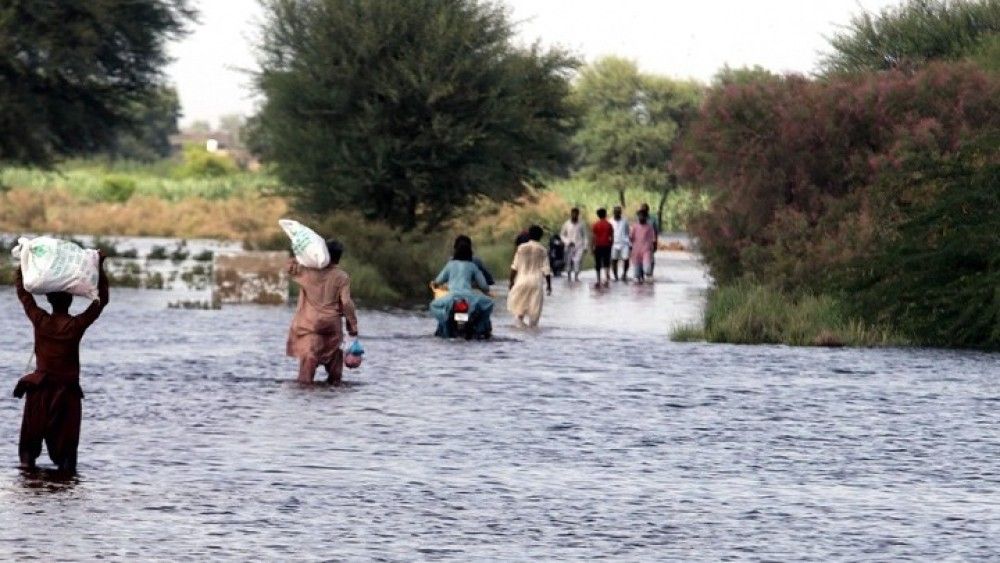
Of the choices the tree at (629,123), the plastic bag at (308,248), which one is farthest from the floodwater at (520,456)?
the tree at (629,123)

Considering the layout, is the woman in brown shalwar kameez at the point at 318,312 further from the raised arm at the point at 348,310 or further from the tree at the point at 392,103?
the tree at the point at 392,103

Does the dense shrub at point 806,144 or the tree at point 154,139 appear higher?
the tree at point 154,139

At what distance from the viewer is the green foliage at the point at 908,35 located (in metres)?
54.1

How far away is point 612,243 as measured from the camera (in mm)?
48656

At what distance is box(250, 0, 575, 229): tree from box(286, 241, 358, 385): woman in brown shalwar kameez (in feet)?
94.1

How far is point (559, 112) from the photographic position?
185 ft

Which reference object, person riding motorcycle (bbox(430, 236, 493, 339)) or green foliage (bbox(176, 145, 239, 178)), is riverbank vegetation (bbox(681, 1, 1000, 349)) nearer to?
person riding motorcycle (bbox(430, 236, 493, 339))

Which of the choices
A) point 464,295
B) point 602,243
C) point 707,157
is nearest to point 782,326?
point 464,295

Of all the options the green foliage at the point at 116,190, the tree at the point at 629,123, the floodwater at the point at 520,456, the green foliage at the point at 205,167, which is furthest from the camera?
the green foliage at the point at 205,167

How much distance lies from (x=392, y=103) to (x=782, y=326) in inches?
880

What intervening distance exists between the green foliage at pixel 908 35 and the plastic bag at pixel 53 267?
39.8 meters

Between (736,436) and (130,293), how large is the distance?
2503 cm

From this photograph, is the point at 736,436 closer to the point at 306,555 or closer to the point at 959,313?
the point at 306,555

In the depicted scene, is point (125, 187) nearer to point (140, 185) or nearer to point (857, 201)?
point (140, 185)
